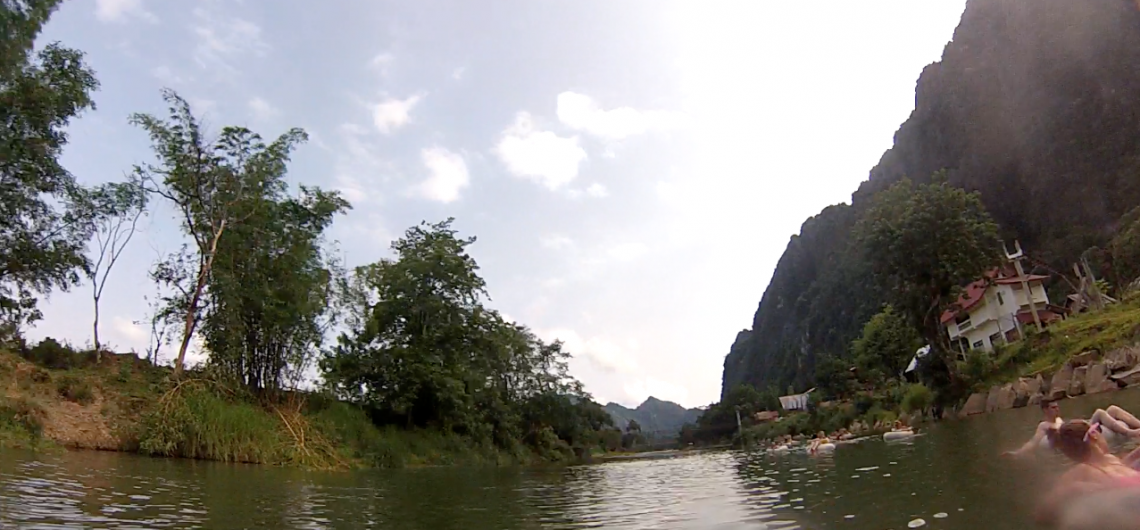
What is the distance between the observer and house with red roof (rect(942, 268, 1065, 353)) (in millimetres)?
54125

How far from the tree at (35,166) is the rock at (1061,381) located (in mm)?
35577

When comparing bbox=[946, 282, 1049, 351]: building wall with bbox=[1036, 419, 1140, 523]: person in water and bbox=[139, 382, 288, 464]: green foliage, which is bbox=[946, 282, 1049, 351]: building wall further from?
bbox=[1036, 419, 1140, 523]: person in water

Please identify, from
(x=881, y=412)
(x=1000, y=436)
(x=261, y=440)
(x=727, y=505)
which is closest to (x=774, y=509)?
(x=727, y=505)

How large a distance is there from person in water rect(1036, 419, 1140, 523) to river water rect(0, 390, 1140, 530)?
0.29m

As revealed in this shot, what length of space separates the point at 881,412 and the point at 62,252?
4472 centimetres

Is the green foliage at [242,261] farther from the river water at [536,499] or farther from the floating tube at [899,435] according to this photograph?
the floating tube at [899,435]

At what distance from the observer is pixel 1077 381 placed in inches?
1045

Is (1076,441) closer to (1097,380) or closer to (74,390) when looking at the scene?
(74,390)

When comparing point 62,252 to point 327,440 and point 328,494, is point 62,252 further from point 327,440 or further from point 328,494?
point 328,494

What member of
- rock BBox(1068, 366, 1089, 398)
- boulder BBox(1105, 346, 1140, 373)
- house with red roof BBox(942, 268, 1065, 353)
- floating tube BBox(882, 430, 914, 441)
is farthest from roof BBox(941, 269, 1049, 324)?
floating tube BBox(882, 430, 914, 441)

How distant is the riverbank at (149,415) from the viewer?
17.8 metres

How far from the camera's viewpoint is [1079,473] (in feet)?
20.9

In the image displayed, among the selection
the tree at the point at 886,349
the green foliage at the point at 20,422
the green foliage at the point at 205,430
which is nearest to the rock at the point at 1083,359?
the green foliage at the point at 205,430

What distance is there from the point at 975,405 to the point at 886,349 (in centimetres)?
3474
